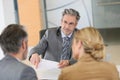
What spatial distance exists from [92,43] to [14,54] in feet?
1.57

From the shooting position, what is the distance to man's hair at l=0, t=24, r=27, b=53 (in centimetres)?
157

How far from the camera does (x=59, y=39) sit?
8.57 ft

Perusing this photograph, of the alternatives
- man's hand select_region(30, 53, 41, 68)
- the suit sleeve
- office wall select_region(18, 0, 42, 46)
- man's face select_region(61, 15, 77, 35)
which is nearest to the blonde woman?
the suit sleeve

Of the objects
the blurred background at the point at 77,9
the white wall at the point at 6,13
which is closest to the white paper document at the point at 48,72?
the white wall at the point at 6,13

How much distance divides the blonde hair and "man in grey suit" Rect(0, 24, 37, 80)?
13.7 inches

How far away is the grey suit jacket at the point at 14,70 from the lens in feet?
4.79

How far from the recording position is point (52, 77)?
1960 mm

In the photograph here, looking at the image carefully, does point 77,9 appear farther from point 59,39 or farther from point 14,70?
point 14,70

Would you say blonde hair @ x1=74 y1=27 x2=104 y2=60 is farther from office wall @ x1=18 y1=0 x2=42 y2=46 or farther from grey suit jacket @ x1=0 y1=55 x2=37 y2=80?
office wall @ x1=18 y1=0 x2=42 y2=46

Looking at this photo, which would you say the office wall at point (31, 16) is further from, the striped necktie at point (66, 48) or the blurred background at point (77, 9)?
the striped necktie at point (66, 48)

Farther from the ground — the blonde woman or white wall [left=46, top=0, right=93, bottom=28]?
white wall [left=46, top=0, right=93, bottom=28]

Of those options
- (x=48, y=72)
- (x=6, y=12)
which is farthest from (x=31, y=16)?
(x=48, y=72)

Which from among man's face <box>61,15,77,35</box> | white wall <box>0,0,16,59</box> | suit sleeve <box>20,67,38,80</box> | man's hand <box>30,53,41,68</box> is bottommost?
man's hand <box>30,53,41,68</box>

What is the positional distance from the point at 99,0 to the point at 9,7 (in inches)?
64.6
